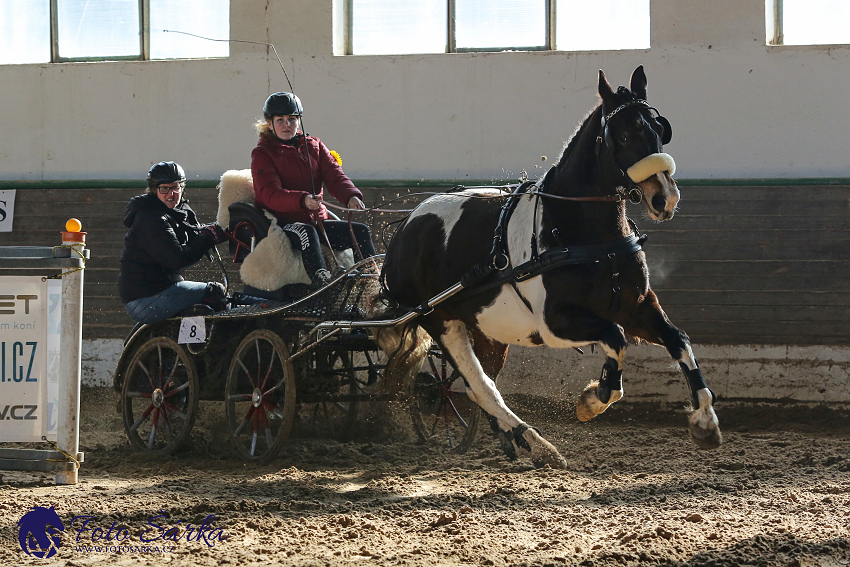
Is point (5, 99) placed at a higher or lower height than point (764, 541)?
higher

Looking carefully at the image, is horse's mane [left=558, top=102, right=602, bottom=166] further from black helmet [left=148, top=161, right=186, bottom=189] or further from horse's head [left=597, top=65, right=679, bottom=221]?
black helmet [left=148, top=161, right=186, bottom=189]

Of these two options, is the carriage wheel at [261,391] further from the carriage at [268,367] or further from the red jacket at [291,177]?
the red jacket at [291,177]

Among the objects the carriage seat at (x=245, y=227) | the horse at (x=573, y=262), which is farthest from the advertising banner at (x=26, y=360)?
the horse at (x=573, y=262)

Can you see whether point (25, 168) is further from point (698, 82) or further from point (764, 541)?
point (764, 541)

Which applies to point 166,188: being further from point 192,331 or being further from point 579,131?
point 579,131

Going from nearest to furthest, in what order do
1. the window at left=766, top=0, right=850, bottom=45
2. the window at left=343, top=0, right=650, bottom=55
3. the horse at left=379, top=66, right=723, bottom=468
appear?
the horse at left=379, top=66, right=723, bottom=468, the window at left=766, top=0, right=850, bottom=45, the window at left=343, top=0, right=650, bottom=55

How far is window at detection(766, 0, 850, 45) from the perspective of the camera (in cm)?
766

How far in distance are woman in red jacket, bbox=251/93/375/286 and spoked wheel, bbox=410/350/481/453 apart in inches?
34.4

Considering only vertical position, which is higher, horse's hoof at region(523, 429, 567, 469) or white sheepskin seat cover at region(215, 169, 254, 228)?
white sheepskin seat cover at region(215, 169, 254, 228)

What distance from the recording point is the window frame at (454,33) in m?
8.02

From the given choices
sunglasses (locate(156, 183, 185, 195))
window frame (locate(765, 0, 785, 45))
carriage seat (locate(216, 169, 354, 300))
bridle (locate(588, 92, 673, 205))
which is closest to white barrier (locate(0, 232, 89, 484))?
carriage seat (locate(216, 169, 354, 300))

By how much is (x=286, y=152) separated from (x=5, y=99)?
4.25 m

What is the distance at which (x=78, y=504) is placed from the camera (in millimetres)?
4184

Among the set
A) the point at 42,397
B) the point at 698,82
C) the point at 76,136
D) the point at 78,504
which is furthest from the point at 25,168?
the point at 698,82
